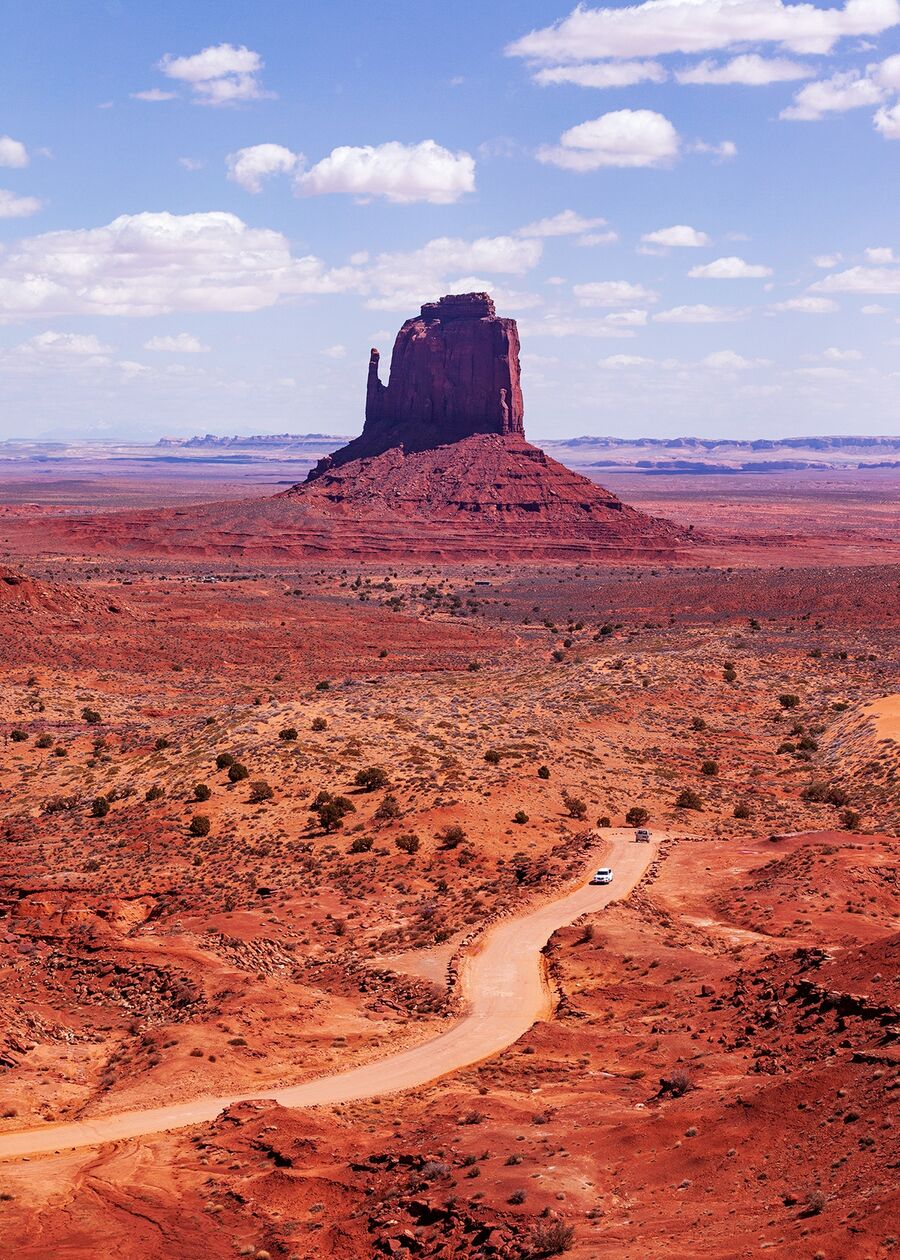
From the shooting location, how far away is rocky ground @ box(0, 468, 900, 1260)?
18844 mm

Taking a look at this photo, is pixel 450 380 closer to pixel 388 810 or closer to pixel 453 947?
pixel 388 810

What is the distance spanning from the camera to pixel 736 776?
172 feet

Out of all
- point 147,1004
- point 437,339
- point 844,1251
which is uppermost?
point 437,339

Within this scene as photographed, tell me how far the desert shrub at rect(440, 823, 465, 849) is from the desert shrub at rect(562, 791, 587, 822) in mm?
5172

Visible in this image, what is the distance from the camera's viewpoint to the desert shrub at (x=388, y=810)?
4278 cm

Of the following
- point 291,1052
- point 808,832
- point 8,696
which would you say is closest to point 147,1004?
point 291,1052

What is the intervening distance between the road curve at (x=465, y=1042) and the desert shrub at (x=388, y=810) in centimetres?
800

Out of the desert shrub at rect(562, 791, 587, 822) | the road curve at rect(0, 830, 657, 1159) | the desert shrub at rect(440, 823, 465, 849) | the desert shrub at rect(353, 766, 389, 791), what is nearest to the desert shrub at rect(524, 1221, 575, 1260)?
the road curve at rect(0, 830, 657, 1159)

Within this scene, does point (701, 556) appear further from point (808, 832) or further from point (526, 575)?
point (808, 832)

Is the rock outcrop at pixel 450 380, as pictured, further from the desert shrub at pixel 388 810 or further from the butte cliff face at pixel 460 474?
the desert shrub at pixel 388 810

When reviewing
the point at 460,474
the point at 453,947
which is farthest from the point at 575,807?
the point at 460,474

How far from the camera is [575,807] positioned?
45.2 meters

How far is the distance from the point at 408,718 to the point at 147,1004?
27.7 meters

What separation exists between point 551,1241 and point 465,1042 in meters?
10.5
